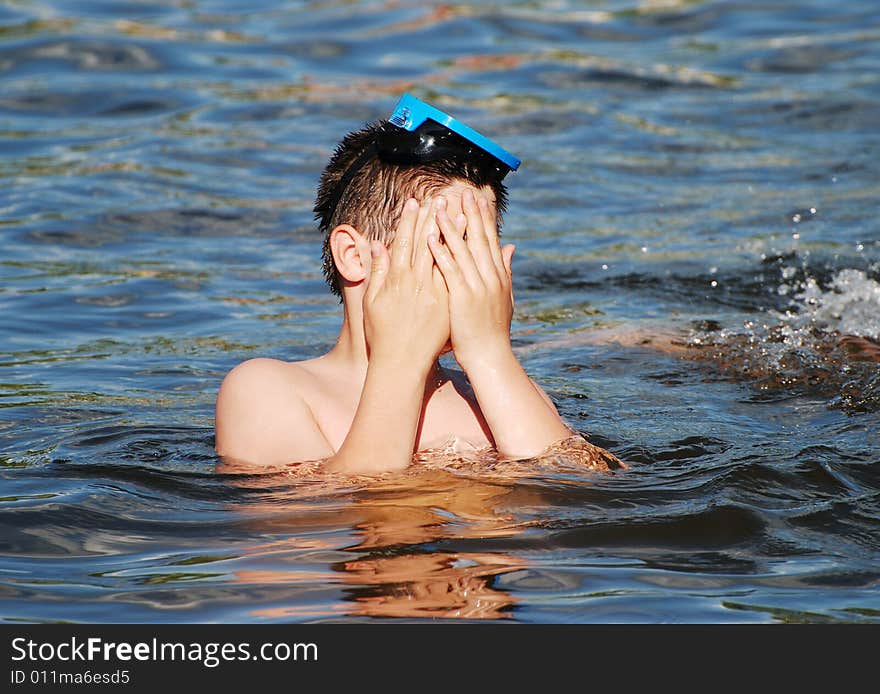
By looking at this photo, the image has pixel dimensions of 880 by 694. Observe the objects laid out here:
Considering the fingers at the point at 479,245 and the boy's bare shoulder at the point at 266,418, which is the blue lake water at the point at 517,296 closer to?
the boy's bare shoulder at the point at 266,418

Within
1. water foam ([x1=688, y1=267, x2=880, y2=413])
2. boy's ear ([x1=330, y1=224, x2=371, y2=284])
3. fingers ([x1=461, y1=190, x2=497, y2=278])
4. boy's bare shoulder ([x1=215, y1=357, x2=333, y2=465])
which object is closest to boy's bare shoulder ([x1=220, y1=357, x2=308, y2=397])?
boy's bare shoulder ([x1=215, y1=357, x2=333, y2=465])

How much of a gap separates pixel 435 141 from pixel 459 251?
0.37 m

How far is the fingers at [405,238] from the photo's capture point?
393cm

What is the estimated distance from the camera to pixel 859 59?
12.6m

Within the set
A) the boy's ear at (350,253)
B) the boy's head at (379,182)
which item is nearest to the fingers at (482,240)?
the boy's head at (379,182)

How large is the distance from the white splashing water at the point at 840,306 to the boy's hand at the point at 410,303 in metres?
2.72

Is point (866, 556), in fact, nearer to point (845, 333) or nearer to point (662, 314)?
point (845, 333)

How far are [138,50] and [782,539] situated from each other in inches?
403

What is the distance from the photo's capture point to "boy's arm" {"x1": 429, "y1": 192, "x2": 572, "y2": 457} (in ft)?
12.8

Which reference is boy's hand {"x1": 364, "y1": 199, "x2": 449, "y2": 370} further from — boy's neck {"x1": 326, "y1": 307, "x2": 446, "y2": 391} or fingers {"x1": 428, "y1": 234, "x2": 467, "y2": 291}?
boy's neck {"x1": 326, "y1": 307, "x2": 446, "y2": 391}

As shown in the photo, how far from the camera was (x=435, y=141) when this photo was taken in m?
4.03
